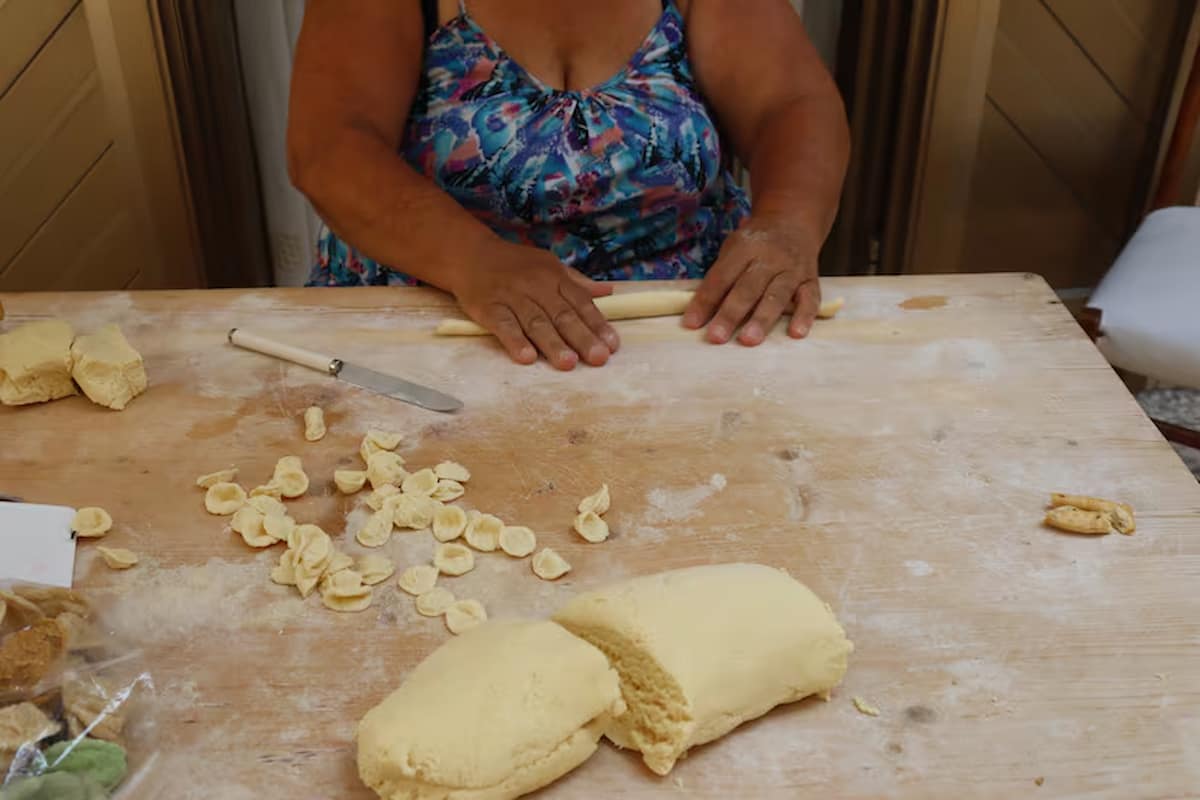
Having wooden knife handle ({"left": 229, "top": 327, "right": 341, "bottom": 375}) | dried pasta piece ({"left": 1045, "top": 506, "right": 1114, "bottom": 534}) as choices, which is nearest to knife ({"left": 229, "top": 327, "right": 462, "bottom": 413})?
wooden knife handle ({"left": 229, "top": 327, "right": 341, "bottom": 375})

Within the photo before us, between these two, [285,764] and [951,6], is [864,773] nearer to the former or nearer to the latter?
[285,764]

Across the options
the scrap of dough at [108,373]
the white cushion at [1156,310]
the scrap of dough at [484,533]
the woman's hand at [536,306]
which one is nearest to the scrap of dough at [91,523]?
the scrap of dough at [108,373]

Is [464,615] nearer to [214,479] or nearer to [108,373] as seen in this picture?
[214,479]

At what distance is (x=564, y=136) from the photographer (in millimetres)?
1386

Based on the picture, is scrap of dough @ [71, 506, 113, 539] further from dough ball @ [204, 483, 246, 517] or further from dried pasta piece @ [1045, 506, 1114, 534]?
dried pasta piece @ [1045, 506, 1114, 534]

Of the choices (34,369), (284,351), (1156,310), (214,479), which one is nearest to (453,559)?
(214,479)

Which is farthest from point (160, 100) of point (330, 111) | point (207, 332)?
point (207, 332)

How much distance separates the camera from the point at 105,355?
1034 millimetres

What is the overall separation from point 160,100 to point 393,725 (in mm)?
1812

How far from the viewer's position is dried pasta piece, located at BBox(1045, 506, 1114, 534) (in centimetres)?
86

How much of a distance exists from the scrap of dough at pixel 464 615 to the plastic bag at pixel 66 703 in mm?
208

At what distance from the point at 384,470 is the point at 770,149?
0.77 m

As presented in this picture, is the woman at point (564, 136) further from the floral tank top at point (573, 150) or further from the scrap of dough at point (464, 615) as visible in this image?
the scrap of dough at point (464, 615)

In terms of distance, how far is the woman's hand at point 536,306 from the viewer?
1.11 m
